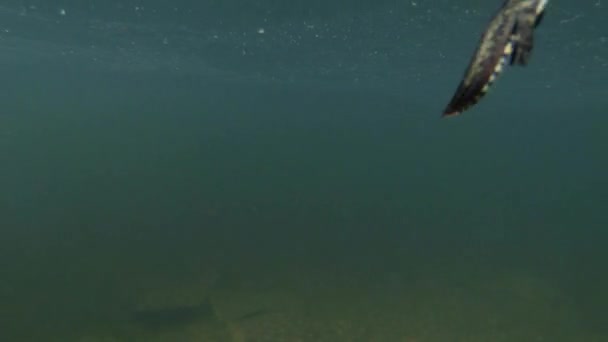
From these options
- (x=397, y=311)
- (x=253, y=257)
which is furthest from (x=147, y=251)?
(x=397, y=311)

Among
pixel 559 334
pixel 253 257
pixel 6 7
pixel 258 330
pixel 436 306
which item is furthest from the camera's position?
pixel 6 7

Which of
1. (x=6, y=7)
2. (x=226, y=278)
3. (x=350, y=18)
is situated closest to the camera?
(x=226, y=278)

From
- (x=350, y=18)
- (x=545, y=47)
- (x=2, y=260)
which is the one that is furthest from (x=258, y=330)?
(x=545, y=47)

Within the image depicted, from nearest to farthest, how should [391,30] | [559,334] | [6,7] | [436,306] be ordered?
[559,334]
[436,306]
[391,30]
[6,7]

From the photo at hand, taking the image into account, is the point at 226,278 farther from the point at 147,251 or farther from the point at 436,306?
the point at 436,306

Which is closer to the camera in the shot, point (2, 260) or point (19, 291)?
point (19, 291)

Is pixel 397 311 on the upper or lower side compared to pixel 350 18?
lower

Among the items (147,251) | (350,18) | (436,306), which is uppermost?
(350,18)

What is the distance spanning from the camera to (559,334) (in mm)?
14844

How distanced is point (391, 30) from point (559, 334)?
14.4 m

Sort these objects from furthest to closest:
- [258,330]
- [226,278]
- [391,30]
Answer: [391,30]
[226,278]
[258,330]

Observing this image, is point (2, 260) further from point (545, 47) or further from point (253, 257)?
point (545, 47)

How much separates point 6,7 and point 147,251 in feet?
50.0

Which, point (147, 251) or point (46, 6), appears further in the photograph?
point (46, 6)
